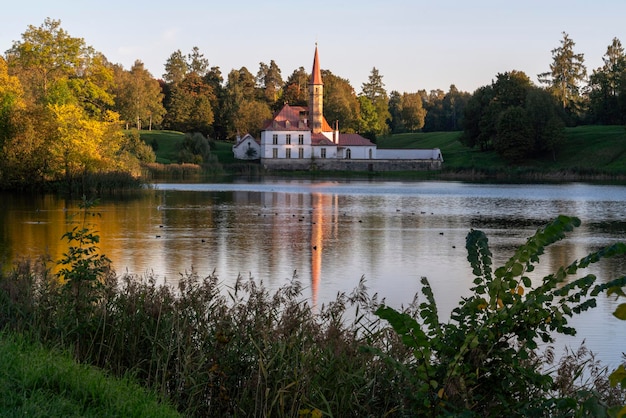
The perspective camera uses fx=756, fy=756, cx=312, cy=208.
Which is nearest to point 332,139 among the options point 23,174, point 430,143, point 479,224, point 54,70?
point 430,143

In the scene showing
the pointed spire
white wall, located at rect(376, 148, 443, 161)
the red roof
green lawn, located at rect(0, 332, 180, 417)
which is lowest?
green lawn, located at rect(0, 332, 180, 417)

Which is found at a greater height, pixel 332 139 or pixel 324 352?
pixel 332 139

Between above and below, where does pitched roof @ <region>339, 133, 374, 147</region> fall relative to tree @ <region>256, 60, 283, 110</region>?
below

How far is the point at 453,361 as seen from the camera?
5.21 m

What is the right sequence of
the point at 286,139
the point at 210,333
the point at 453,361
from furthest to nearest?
the point at 286,139 → the point at 210,333 → the point at 453,361

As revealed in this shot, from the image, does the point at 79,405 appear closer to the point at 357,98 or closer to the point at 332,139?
the point at 332,139

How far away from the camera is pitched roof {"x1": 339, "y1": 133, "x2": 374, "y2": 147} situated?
106312 millimetres

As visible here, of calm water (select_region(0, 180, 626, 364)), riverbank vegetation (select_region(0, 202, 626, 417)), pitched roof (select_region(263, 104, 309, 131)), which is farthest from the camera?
pitched roof (select_region(263, 104, 309, 131))

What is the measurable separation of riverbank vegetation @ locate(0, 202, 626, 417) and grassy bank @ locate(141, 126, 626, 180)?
77.6 m

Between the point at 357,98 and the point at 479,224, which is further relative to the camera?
the point at 357,98

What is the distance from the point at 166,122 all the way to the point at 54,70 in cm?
6708

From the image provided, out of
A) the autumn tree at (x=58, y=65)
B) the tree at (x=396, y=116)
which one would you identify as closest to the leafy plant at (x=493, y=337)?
the autumn tree at (x=58, y=65)

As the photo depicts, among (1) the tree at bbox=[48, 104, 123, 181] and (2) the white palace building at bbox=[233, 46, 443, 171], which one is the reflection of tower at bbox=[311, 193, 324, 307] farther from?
(2) the white palace building at bbox=[233, 46, 443, 171]

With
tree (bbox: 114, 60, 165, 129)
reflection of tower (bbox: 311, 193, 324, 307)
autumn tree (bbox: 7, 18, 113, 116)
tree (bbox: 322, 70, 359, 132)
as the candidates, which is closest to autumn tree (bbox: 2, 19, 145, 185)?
autumn tree (bbox: 7, 18, 113, 116)
